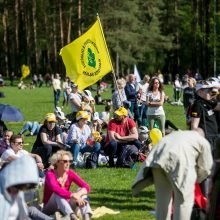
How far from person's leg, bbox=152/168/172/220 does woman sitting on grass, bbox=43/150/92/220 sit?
1.41 metres

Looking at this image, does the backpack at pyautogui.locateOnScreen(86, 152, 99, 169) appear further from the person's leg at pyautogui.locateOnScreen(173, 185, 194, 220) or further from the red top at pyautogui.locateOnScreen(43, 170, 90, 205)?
the person's leg at pyautogui.locateOnScreen(173, 185, 194, 220)

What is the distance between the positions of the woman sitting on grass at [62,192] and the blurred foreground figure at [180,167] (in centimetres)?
147

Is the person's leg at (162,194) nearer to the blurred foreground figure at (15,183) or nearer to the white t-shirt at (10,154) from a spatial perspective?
the blurred foreground figure at (15,183)

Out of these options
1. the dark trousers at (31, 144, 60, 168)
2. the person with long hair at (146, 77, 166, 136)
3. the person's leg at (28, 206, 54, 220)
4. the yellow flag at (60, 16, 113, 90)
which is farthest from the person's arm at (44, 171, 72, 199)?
the yellow flag at (60, 16, 113, 90)

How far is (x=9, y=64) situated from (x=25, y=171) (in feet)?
243

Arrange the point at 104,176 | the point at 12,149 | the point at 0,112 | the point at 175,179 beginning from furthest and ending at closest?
1. the point at 0,112
2. the point at 104,176
3. the point at 12,149
4. the point at 175,179

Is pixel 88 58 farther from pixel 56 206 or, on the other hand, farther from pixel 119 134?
pixel 56 206

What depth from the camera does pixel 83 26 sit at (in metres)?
74.8

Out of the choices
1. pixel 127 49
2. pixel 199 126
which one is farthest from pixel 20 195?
pixel 127 49

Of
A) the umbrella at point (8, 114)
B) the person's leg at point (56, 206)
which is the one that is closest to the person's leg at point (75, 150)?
the umbrella at point (8, 114)

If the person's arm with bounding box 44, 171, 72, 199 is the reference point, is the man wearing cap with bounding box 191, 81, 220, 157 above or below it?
above

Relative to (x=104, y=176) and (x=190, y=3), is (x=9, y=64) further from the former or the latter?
(x=104, y=176)

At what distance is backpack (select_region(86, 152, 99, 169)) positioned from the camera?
568 inches

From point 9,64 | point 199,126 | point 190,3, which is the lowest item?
point 9,64
